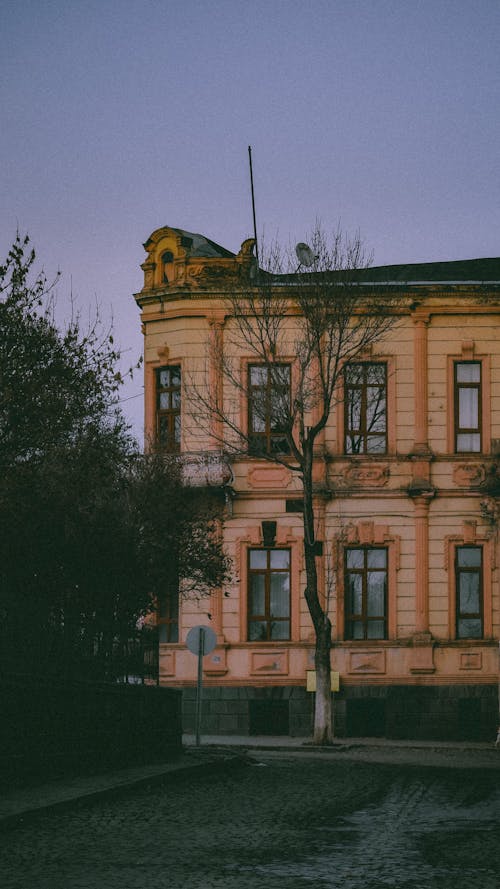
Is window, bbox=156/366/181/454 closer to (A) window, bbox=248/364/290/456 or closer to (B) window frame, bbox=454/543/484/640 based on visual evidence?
(A) window, bbox=248/364/290/456

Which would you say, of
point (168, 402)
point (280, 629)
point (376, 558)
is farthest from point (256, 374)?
point (280, 629)

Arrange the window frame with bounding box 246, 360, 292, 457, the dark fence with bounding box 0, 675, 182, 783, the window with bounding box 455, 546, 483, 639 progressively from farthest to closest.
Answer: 1. the window with bounding box 455, 546, 483, 639
2. the window frame with bounding box 246, 360, 292, 457
3. the dark fence with bounding box 0, 675, 182, 783

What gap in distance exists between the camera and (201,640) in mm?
25516

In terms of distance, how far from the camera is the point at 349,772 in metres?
20.0

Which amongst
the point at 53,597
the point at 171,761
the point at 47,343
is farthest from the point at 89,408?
the point at 171,761

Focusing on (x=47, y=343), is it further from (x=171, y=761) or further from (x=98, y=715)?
(x=171, y=761)

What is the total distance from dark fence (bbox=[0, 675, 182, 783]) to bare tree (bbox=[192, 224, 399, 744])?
6.80 m

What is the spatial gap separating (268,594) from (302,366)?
6.42 m

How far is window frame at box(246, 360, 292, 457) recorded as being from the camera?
3039cm

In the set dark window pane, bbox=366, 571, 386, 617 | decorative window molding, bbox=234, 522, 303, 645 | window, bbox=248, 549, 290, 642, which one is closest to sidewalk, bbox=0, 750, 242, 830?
decorative window molding, bbox=234, 522, 303, 645

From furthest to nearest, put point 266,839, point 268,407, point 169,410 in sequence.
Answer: point 169,410
point 268,407
point 266,839

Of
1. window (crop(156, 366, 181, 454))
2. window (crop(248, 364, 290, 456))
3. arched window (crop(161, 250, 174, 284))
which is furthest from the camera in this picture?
arched window (crop(161, 250, 174, 284))

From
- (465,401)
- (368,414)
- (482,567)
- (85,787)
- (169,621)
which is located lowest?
(85,787)

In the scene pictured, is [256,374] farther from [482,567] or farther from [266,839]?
[266,839]
